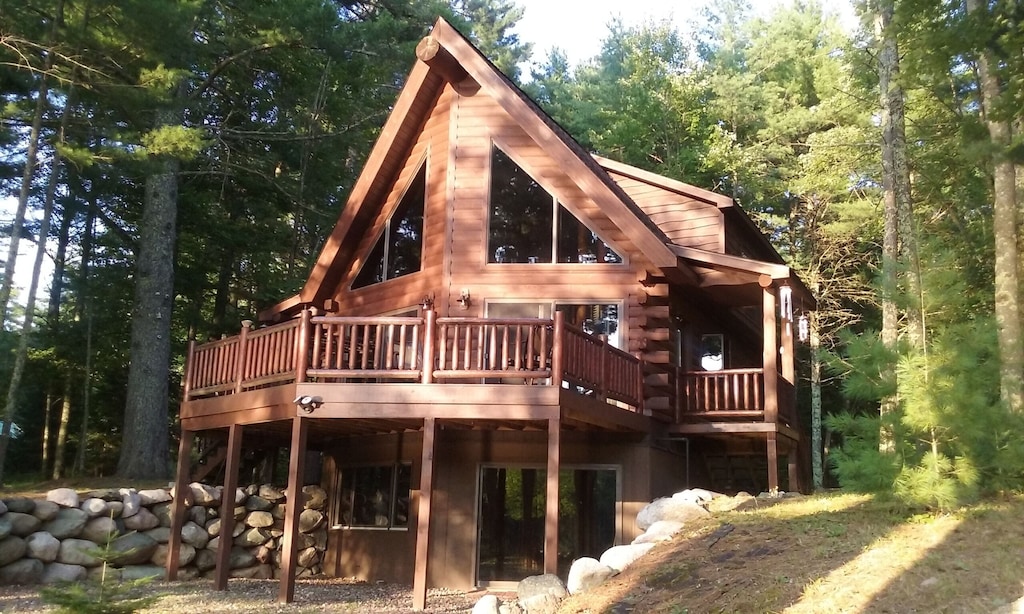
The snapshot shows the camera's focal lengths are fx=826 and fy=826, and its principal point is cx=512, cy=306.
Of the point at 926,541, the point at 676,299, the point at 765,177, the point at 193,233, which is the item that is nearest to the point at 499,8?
the point at 765,177

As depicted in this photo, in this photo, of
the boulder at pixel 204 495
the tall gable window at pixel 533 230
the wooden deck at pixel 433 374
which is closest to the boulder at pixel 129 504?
the boulder at pixel 204 495

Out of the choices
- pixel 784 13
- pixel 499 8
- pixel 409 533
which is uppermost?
pixel 499 8

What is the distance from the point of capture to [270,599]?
10.1 meters

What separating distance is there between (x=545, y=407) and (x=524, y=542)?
3101mm

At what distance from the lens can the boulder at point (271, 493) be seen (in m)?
13.9

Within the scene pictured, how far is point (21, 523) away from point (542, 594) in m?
7.66

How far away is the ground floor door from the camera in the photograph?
1171 cm

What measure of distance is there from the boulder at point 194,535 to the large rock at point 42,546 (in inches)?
69.0

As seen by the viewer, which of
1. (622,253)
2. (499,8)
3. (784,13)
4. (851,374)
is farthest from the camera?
(499,8)

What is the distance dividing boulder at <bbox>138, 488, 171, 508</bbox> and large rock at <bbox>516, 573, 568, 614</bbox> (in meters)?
7.14

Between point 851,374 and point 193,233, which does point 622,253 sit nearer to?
point 851,374

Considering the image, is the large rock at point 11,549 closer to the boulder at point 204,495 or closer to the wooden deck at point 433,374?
the boulder at point 204,495

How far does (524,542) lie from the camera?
11.8 metres

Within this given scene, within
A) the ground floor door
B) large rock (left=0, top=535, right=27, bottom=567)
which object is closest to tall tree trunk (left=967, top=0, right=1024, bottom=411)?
the ground floor door
